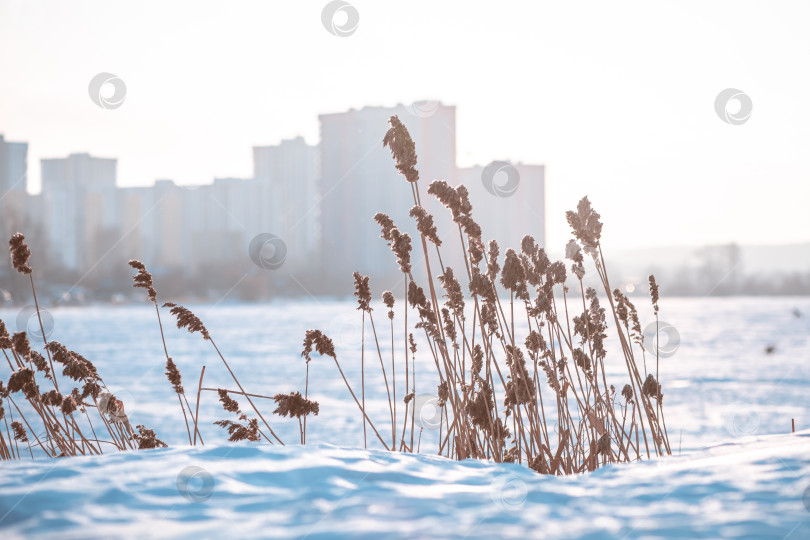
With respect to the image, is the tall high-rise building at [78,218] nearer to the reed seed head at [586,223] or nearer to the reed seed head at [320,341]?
the reed seed head at [320,341]

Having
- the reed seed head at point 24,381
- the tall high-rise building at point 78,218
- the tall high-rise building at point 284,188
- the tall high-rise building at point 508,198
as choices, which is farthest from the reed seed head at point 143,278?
the tall high-rise building at point 78,218

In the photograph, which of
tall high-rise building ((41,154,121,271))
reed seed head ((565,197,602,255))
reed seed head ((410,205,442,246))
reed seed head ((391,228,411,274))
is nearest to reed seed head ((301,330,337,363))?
reed seed head ((391,228,411,274))

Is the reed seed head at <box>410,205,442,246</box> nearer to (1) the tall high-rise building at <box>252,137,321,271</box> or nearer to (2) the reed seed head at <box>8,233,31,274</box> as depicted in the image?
(2) the reed seed head at <box>8,233,31,274</box>

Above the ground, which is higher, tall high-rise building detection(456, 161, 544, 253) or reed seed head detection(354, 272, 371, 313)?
tall high-rise building detection(456, 161, 544, 253)

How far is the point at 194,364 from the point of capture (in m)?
30.4

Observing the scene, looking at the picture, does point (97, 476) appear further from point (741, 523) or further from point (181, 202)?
point (181, 202)

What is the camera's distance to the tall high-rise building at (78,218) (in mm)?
92062

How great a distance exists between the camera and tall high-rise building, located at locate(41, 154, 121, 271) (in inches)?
3625

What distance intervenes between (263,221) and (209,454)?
95536 millimetres

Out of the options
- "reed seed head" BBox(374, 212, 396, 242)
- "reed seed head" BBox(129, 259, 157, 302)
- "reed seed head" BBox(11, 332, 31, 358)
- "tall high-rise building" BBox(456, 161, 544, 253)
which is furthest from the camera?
"tall high-rise building" BBox(456, 161, 544, 253)

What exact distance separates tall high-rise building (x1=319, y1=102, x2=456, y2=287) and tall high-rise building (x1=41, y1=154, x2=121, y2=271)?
30.9 m

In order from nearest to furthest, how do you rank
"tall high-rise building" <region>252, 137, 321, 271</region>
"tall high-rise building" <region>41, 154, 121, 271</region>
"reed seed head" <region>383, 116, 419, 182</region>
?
"reed seed head" <region>383, 116, 419, 182</region>, "tall high-rise building" <region>41, 154, 121, 271</region>, "tall high-rise building" <region>252, 137, 321, 271</region>

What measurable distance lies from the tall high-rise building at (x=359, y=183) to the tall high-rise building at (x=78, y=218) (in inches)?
1216

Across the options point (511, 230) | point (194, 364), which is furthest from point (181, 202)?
point (194, 364)
